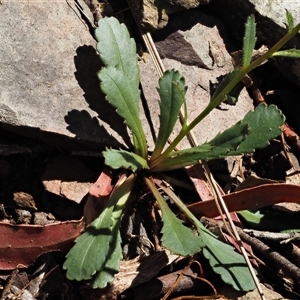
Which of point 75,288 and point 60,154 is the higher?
point 60,154

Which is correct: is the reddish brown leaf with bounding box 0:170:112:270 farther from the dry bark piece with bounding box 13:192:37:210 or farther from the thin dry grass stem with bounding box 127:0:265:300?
the thin dry grass stem with bounding box 127:0:265:300

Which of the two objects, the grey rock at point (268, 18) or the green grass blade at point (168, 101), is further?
the grey rock at point (268, 18)

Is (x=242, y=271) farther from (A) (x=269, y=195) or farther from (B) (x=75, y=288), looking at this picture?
(B) (x=75, y=288)

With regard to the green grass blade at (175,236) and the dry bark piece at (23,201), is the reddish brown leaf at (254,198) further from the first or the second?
the dry bark piece at (23,201)

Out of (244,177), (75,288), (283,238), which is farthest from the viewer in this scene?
(244,177)

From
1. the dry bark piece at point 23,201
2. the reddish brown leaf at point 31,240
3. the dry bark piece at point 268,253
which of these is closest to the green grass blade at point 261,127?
the dry bark piece at point 268,253

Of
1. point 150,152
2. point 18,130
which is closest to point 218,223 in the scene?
point 150,152

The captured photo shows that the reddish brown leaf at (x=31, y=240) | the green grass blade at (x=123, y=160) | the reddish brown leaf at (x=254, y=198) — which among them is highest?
the green grass blade at (x=123, y=160)

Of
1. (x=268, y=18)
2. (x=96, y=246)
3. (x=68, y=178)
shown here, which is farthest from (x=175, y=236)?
(x=268, y=18)
